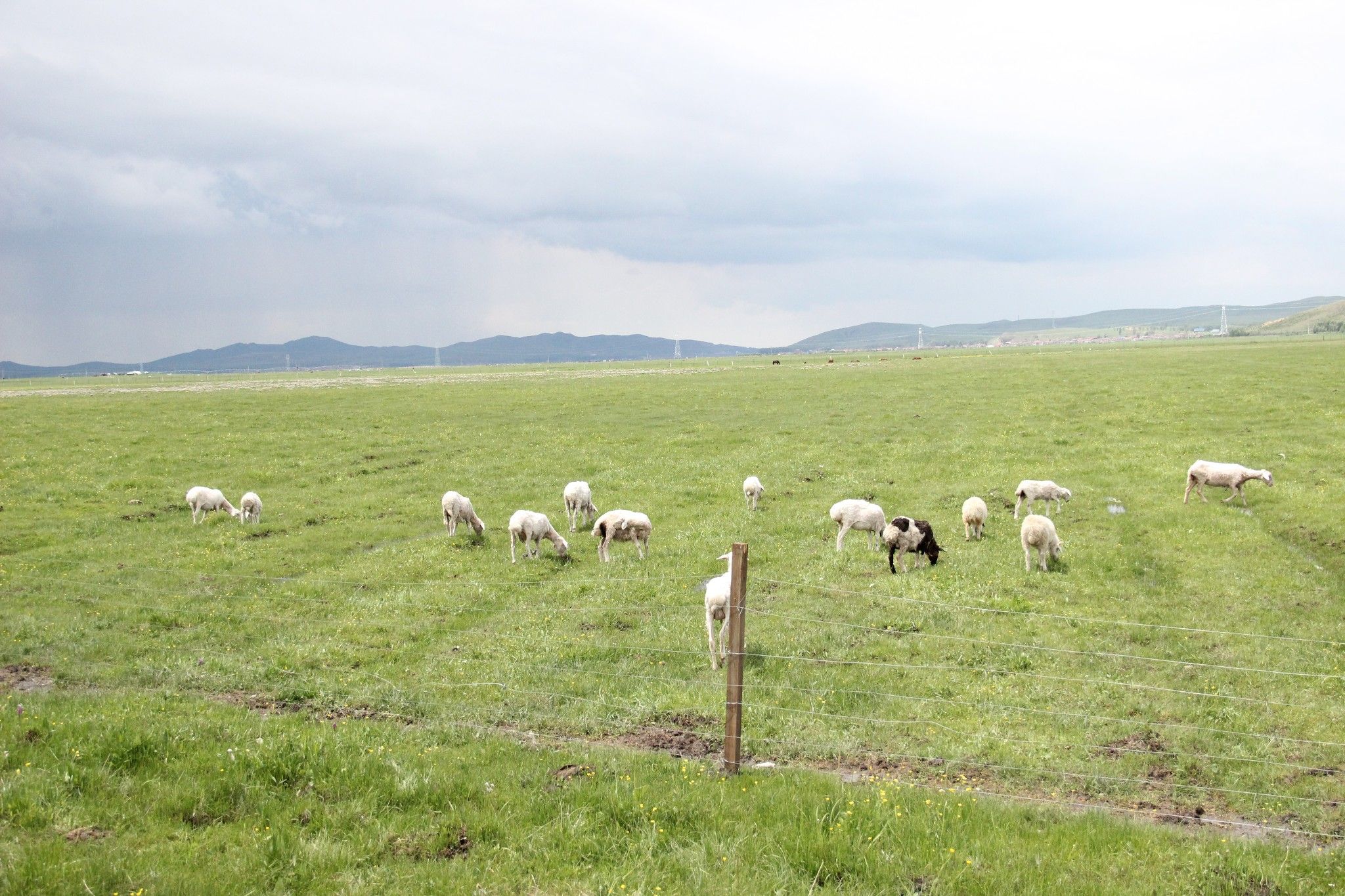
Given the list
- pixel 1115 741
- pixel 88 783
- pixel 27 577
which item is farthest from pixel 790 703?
pixel 27 577

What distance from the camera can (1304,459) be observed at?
1208 inches

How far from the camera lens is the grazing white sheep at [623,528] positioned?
2169cm

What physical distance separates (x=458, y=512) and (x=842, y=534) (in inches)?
Answer: 449

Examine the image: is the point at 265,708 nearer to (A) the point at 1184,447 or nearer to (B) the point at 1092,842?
(B) the point at 1092,842

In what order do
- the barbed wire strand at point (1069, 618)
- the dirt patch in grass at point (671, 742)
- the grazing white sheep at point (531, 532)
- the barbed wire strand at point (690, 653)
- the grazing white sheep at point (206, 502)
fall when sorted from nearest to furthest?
the dirt patch in grass at point (671, 742)
the barbed wire strand at point (690, 653)
the barbed wire strand at point (1069, 618)
the grazing white sheep at point (531, 532)
the grazing white sheep at point (206, 502)

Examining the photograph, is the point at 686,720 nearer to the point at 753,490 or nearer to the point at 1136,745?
the point at 1136,745

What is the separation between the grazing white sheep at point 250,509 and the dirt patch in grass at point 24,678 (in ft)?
46.7

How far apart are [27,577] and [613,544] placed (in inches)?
563

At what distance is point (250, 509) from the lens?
27750 millimetres

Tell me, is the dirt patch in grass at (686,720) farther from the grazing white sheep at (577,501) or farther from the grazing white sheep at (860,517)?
the grazing white sheep at (577,501)

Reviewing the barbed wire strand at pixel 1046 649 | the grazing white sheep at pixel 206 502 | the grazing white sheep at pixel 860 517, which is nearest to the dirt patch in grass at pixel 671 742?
the barbed wire strand at pixel 1046 649

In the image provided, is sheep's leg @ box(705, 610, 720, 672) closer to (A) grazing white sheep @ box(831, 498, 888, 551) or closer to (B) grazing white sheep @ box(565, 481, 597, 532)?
(A) grazing white sheep @ box(831, 498, 888, 551)

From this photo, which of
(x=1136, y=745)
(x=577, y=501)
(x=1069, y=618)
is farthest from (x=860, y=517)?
(x=1136, y=745)

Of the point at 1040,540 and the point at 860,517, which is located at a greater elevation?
the point at 860,517
